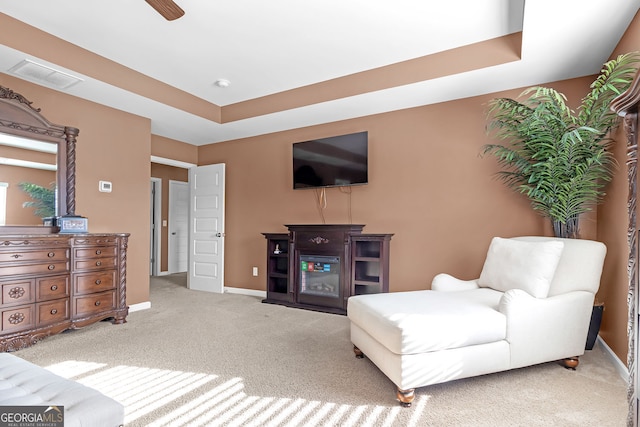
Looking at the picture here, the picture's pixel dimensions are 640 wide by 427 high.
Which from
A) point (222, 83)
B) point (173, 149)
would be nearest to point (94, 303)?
point (222, 83)

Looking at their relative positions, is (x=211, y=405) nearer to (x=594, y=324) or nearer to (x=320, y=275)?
(x=320, y=275)

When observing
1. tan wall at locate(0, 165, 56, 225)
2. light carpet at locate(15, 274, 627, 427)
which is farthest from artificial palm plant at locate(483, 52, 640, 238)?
tan wall at locate(0, 165, 56, 225)

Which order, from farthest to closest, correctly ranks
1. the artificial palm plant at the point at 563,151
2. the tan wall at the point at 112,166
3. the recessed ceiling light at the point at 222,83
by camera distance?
the recessed ceiling light at the point at 222,83 < the tan wall at the point at 112,166 < the artificial palm plant at the point at 563,151

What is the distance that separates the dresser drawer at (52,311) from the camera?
290 centimetres

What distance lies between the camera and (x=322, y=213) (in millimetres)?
4578

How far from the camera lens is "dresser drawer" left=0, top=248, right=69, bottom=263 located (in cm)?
272

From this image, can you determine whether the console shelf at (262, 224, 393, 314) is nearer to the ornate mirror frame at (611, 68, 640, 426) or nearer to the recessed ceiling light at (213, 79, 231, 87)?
the recessed ceiling light at (213, 79, 231, 87)

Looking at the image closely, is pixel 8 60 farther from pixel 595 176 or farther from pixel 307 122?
pixel 595 176

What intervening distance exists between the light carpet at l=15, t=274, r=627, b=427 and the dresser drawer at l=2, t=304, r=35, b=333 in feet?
0.63

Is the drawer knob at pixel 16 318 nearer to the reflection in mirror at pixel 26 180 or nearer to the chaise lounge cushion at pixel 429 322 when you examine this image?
the reflection in mirror at pixel 26 180

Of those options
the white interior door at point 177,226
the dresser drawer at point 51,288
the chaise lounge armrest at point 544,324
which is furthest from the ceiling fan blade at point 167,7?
the white interior door at point 177,226

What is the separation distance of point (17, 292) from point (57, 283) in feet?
0.96

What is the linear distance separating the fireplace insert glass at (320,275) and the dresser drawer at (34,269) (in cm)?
239

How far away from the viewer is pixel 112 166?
3.96 m
